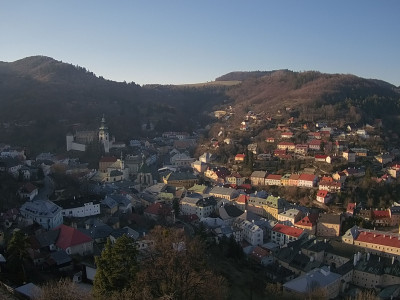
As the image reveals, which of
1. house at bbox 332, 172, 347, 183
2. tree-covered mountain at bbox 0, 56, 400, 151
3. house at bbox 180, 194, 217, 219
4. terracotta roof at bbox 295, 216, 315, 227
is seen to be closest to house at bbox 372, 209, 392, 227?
terracotta roof at bbox 295, 216, 315, 227

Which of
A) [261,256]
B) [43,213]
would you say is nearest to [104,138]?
[43,213]

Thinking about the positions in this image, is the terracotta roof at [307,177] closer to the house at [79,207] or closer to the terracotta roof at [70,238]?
the house at [79,207]

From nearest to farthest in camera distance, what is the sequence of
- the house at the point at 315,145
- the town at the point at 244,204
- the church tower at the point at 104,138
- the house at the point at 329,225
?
1. the town at the point at 244,204
2. the house at the point at 329,225
3. the house at the point at 315,145
4. the church tower at the point at 104,138

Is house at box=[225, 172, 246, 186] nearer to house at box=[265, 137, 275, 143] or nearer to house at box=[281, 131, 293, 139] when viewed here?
house at box=[265, 137, 275, 143]

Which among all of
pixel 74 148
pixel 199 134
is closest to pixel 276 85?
pixel 199 134

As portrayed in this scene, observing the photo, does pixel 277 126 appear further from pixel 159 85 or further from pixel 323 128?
pixel 159 85

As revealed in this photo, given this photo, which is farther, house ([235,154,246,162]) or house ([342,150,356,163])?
house ([235,154,246,162])

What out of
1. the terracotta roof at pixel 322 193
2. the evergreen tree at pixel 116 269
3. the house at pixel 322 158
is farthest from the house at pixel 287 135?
the evergreen tree at pixel 116 269
